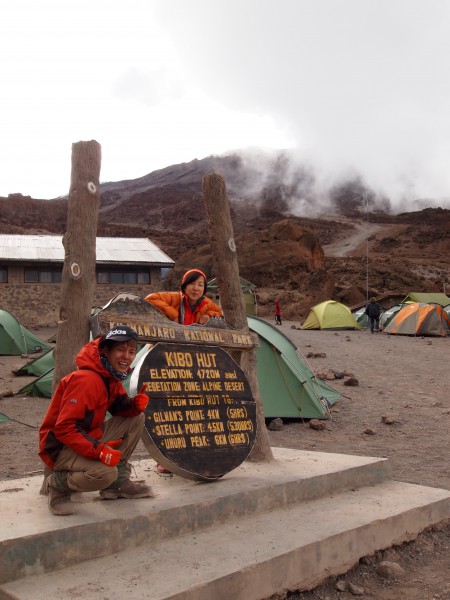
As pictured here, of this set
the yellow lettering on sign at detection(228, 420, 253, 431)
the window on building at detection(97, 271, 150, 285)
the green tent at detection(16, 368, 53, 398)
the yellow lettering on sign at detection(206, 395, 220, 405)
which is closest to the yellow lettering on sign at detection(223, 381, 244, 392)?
the yellow lettering on sign at detection(206, 395, 220, 405)

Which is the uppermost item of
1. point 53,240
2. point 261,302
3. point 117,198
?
point 117,198

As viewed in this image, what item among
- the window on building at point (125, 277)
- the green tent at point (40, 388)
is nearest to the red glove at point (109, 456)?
the green tent at point (40, 388)

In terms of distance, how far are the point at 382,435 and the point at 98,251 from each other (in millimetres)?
22123

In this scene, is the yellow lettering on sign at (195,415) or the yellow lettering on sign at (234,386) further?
the yellow lettering on sign at (234,386)

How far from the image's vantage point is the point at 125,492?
4.05 m

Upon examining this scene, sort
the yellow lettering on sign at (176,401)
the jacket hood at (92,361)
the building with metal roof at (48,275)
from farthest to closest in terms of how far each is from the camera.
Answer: the building with metal roof at (48,275)
the yellow lettering on sign at (176,401)
the jacket hood at (92,361)

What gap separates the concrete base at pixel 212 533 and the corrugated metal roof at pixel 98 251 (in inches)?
902

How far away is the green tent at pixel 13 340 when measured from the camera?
17266 mm

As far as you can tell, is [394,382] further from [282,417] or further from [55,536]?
[55,536]

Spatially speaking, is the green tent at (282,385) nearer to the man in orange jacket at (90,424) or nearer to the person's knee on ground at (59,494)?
the man in orange jacket at (90,424)

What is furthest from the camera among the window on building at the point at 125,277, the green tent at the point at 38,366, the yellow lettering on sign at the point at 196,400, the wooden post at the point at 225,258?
the window on building at the point at 125,277

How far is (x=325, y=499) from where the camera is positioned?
15.7ft

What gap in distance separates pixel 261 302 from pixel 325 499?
102 feet

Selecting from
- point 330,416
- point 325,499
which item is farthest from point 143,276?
point 325,499
